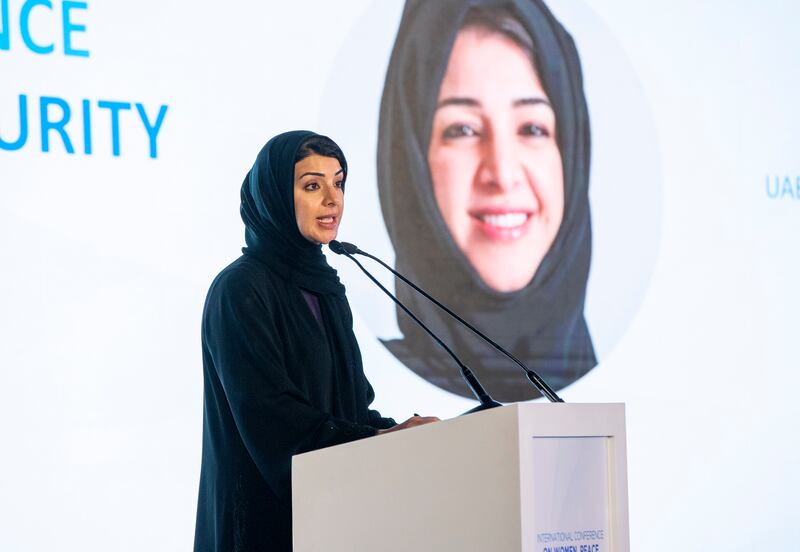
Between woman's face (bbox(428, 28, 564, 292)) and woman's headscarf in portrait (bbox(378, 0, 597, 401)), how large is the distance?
0.11 ft

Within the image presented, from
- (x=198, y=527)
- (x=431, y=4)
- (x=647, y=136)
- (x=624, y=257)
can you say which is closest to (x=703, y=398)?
(x=624, y=257)

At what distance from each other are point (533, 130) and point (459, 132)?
0.27m

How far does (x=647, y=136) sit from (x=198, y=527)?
7.64 feet

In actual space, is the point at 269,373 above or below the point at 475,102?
below

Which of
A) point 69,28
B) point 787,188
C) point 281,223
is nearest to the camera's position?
point 281,223

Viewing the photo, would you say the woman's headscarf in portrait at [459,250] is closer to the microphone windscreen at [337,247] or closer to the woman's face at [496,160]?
the woman's face at [496,160]

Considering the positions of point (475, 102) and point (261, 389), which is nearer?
point (261, 389)

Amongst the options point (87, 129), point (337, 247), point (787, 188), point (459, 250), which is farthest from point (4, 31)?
point (787, 188)

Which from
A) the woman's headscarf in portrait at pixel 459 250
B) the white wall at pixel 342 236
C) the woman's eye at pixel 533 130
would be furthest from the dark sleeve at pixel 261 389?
the woman's eye at pixel 533 130

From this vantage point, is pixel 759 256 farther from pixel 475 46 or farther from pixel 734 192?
pixel 475 46

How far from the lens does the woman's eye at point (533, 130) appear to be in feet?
12.8

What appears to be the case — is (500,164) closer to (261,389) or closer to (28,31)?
(28,31)

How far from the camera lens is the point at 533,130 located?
3.93 metres

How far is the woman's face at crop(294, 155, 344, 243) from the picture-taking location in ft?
8.39
